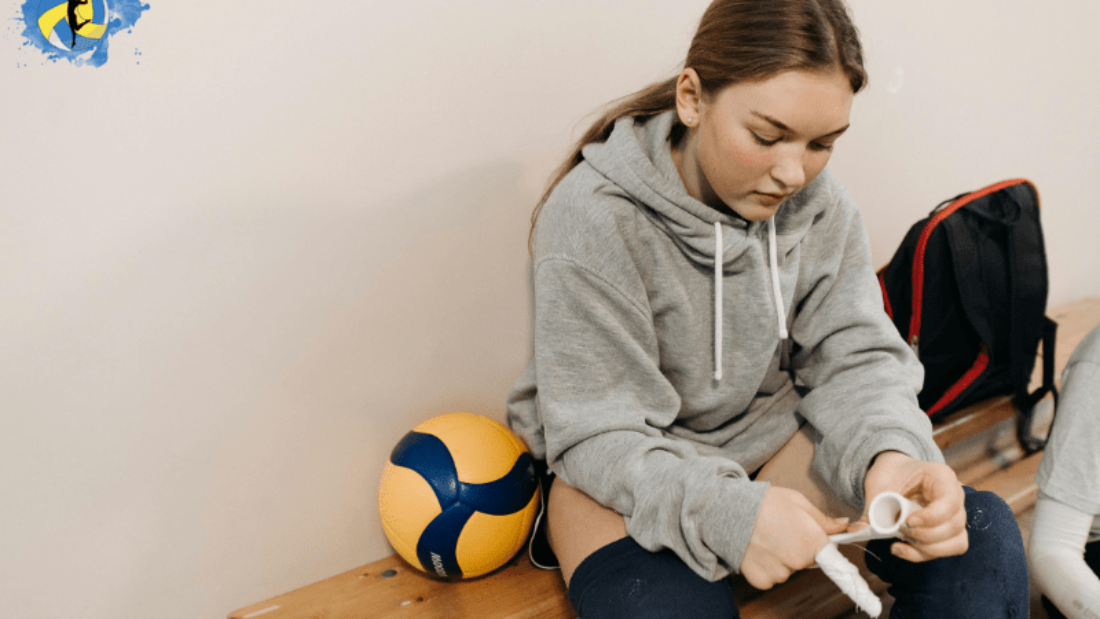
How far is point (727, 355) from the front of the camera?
Answer: 1003 millimetres

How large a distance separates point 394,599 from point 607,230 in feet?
2.16

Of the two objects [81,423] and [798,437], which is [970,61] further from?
[81,423]

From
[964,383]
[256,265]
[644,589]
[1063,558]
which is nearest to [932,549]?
[644,589]

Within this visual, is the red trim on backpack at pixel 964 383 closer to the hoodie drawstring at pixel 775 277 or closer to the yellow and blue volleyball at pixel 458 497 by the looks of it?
the hoodie drawstring at pixel 775 277

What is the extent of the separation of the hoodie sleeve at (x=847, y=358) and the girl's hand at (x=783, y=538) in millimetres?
143

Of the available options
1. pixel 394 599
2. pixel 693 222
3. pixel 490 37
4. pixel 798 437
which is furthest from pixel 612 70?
pixel 394 599

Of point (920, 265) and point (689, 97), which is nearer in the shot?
point (689, 97)

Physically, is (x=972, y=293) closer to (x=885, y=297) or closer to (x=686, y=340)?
(x=885, y=297)

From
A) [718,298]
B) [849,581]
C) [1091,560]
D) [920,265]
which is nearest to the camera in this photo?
[849,581]

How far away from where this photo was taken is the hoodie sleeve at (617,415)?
0.82 metres

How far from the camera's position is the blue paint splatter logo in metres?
0.84

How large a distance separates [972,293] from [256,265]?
1.25 meters

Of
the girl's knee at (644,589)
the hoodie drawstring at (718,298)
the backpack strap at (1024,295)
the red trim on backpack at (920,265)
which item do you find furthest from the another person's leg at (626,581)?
the backpack strap at (1024,295)

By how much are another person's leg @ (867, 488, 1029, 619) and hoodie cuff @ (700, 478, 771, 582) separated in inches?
9.1
